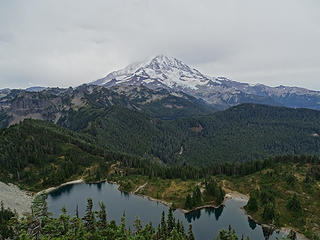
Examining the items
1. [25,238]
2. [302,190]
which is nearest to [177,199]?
[302,190]

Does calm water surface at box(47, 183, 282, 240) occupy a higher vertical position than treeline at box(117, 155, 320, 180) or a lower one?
lower

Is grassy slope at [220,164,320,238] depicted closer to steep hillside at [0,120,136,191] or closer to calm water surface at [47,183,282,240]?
calm water surface at [47,183,282,240]

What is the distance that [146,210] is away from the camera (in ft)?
427

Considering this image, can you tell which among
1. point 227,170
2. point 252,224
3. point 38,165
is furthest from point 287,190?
point 38,165

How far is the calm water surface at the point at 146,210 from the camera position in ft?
367

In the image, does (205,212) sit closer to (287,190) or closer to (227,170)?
(287,190)

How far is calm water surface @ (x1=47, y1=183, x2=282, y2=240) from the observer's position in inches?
4403

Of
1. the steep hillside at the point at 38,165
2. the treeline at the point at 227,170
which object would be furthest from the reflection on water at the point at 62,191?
the treeline at the point at 227,170

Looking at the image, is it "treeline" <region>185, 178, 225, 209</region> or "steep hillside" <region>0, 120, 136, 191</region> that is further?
"steep hillside" <region>0, 120, 136, 191</region>

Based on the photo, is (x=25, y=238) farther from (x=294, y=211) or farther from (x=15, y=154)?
(x=15, y=154)

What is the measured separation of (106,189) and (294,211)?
10445 cm

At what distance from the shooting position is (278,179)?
14162cm

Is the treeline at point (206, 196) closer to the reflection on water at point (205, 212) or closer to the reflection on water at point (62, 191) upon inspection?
the reflection on water at point (205, 212)

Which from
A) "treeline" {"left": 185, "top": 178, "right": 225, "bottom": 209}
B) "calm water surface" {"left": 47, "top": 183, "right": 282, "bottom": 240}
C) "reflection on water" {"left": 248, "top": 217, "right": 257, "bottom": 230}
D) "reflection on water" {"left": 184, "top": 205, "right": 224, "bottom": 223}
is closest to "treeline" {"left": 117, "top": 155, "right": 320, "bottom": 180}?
"treeline" {"left": 185, "top": 178, "right": 225, "bottom": 209}
